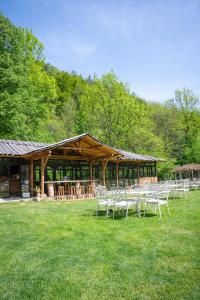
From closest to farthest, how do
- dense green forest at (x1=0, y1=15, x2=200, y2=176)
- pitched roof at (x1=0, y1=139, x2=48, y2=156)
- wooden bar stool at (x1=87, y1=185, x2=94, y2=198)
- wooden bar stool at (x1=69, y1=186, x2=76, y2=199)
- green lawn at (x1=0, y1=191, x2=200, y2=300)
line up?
green lawn at (x1=0, y1=191, x2=200, y2=300) < pitched roof at (x1=0, y1=139, x2=48, y2=156) < wooden bar stool at (x1=69, y1=186, x2=76, y2=199) < wooden bar stool at (x1=87, y1=185, x2=94, y2=198) < dense green forest at (x1=0, y1=15, x2=200, y2=176)

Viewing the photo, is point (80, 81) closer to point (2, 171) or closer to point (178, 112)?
point (178, 112)

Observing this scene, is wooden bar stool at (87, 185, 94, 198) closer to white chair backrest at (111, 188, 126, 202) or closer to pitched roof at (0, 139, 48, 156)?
pitched roof at (0, 139, 48, 156)

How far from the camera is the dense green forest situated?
21.2 meters

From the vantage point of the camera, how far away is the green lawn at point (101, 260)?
3.02 m

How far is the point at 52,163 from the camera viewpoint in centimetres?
1573

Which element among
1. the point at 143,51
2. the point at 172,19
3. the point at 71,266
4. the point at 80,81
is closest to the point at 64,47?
the point at 143,51

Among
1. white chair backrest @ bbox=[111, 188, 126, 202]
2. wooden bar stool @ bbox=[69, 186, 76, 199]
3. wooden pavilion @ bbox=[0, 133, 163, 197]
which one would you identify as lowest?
wooden bar stool @ bbox=[69, 186, 76, 199]

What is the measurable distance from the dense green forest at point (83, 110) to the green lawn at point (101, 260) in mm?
16582

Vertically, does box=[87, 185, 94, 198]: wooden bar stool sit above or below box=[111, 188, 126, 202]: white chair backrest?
below

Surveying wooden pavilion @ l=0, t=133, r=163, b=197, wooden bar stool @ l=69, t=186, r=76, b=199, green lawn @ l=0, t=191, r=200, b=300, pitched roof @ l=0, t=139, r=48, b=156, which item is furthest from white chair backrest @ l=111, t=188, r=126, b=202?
pitched roof @ l=0, t=139, r=48, b=156

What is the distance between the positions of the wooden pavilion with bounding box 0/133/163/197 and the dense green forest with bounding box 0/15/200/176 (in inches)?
277

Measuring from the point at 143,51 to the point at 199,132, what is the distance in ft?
76.2

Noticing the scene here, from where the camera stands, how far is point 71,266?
3752 mm

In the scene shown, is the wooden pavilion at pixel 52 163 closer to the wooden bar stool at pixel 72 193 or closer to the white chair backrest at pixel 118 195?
the wooden bar stool at pixel 72 193
